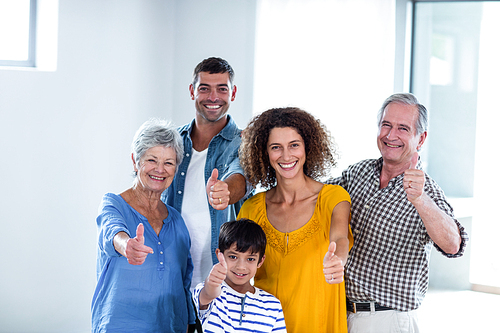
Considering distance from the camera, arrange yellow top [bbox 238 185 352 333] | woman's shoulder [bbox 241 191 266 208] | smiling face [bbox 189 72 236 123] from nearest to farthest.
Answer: yellow top [bbox 238 185 352 333], woman's shoulder [bbox 241 191 266 208], smiling face [bbox 189 72 236 123]

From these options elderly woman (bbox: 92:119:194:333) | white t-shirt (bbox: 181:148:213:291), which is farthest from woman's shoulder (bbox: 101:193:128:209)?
white t-shirt (bbox: 181:148:213:291)

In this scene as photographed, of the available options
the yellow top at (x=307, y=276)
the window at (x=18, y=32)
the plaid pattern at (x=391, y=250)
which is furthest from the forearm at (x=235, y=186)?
the window at (x=18, y=32)

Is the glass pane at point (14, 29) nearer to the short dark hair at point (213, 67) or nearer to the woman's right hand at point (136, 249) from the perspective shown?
the short dark hair at point (213, 67)

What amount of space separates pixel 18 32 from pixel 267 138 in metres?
2.46

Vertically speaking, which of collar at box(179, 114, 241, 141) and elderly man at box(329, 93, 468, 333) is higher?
collar at box(179, 114, 241, 141)

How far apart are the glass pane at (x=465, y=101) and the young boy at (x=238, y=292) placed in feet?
7.33

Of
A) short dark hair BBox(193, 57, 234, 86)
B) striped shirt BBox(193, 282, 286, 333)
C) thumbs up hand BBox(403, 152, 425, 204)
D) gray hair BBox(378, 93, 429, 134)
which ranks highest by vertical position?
short dark hair BBox(193, 57, 234, 86)

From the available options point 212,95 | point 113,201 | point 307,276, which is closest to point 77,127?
point 212,95

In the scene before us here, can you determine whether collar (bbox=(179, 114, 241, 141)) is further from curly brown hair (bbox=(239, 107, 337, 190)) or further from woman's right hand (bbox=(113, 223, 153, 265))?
woman's right hand (bbox=(113, 223, 153, 265))

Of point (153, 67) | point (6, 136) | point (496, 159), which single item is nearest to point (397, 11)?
point (496, 159)

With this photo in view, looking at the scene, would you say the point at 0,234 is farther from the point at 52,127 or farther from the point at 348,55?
the point at 348,55

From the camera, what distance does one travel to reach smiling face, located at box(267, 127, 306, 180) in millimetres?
1862

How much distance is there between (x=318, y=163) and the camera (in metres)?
1.98

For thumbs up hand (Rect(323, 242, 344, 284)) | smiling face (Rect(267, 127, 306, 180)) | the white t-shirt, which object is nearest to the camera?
thumbs up hand (Rect(323, 242, 344, 284))
